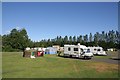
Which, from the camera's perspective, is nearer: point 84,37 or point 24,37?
point 24,37

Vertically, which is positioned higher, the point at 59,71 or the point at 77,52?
the point at 77,52

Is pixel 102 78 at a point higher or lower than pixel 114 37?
lower

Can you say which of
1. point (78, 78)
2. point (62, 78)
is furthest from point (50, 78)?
point (78, 78)

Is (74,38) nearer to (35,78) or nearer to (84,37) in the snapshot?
(84,37)

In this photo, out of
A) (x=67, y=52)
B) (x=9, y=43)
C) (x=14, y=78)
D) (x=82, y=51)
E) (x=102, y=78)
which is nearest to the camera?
(x=14, y=78)

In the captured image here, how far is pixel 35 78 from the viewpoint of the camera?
18172 millimetres

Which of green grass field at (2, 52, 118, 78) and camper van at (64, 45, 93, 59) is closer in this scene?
green grass field at (2, 52, 118, 78)

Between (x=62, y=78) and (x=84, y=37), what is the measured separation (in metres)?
161

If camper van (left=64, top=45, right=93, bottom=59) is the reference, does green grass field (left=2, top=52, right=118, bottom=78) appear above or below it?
below

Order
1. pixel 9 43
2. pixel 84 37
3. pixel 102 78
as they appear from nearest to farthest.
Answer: pixel 102 78 → pixel 9 43 → pixel 84 37

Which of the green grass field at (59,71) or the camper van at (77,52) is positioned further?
the camper van at (77,52)

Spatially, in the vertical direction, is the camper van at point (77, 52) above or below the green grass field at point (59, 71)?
above

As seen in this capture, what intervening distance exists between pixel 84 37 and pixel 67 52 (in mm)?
134223

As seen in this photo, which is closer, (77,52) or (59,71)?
(59,71)
